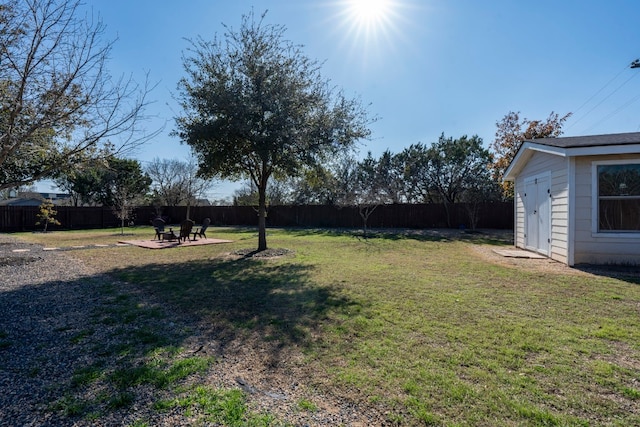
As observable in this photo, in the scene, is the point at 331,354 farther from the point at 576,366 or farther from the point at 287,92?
the point at 287,92

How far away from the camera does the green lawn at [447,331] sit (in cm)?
219

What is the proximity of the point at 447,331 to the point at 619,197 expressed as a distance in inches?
253

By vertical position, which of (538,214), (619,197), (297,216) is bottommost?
(297,216)

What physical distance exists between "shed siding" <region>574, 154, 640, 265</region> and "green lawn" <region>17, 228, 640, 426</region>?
3.96 ft

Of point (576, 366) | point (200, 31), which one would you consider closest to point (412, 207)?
point (200, 31)

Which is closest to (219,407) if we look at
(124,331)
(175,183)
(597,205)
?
(124,331)

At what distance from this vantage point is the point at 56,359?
2875 millimetres

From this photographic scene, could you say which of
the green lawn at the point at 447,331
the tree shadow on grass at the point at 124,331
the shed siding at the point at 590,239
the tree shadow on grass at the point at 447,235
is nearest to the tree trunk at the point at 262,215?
the green lawn at the point at 447,331

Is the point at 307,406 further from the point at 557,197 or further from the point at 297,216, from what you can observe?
the point at 297,216

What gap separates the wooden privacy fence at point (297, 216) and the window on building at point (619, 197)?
11516mm

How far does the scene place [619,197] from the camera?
6.89 meters

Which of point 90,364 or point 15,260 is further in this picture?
point 15,260

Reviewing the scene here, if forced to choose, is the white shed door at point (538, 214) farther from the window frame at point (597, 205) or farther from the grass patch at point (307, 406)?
the grass patch at point (307, 406)

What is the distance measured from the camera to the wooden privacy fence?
1966 centimetres
